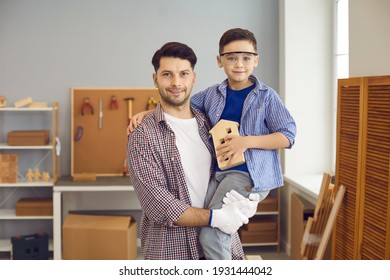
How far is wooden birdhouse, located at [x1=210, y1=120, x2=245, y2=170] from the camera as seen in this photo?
1307 millimetres

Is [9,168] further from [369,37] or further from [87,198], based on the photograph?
[369,37]

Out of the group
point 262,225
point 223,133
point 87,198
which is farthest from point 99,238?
point 223,133

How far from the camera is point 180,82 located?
128cm

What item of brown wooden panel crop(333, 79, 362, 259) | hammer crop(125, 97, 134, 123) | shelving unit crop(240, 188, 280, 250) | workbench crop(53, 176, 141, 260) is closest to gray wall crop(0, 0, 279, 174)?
brown wooden panel crop(333, 79, 362, 259)

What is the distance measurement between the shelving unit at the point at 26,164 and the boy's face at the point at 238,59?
1.84 metres

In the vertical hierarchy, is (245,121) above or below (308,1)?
below

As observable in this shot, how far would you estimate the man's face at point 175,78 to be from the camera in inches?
50.3

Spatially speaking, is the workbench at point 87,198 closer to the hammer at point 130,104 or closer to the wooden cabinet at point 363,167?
the hammer at point 130,104

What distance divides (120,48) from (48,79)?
1.32 feet

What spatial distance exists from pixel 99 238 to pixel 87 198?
1.68ft

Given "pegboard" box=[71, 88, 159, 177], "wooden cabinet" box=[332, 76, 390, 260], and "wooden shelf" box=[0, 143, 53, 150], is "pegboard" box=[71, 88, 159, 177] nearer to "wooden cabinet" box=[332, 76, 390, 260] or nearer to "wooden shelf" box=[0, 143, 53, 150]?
"wooden shelf" box=[0, 143, 53, 150]

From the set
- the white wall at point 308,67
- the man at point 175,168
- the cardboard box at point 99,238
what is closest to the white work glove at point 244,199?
the man at point 175,168
